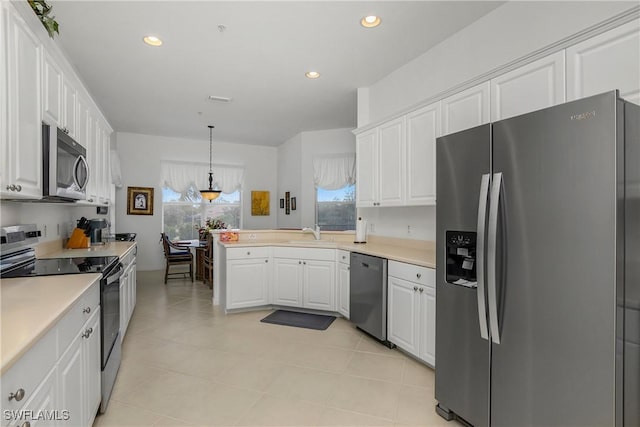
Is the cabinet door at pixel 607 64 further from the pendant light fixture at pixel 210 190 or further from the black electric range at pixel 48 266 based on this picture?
the pendant light fixture at pixel 210 190

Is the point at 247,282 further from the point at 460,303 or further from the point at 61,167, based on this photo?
the point at 460,303

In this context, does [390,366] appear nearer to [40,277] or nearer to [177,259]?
[40,277]

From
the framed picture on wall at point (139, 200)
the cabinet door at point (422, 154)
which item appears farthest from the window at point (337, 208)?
the framed picture on wall at point (139, 200)

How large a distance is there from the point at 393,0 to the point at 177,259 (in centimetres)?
534

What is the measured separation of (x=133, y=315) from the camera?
3982mm

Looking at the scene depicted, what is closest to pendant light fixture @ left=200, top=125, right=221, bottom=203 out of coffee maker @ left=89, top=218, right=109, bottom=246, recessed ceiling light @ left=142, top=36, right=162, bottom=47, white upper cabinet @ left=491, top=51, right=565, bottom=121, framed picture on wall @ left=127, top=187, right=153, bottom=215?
framed picture on wall @ left=127, top=187, right=153, bottom=215

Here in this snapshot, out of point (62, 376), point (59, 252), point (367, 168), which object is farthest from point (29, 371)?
point (367, 168)

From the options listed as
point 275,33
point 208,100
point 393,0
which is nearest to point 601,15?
point 393,0

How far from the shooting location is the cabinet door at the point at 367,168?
374 cm

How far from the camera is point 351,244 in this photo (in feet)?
13.7

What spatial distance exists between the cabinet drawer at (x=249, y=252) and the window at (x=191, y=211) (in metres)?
3.71

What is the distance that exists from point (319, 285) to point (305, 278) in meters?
0.20

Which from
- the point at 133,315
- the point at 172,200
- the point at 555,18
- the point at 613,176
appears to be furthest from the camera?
the point at 172,200

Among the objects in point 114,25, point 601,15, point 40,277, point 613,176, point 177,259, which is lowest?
point 177,259
